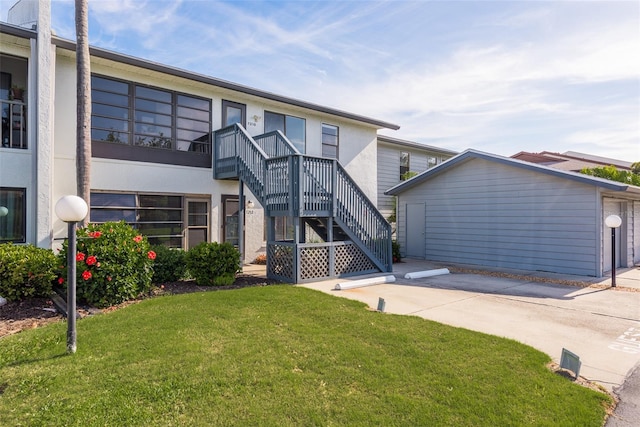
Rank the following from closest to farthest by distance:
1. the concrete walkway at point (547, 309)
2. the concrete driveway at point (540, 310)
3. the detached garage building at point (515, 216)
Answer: the concrete walkway at point (547, 309), the concrete driveway at point (540, 310), the detached garage building at point (515, 216)

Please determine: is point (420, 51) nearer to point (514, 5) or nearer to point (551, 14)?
point (514, 5)

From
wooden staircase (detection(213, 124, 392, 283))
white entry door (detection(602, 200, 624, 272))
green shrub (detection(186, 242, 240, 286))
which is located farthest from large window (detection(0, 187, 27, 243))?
white entry door (detection(602, 200, 624, 272))

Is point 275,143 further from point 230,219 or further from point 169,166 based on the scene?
point 169,166

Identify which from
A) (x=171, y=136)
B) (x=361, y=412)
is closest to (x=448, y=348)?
(x=361, y=412)

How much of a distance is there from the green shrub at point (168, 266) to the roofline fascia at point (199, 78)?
4484 millimetres

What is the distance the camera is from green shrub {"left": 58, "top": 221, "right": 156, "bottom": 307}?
5859 millimetres

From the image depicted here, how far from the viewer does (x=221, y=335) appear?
14.9 feet

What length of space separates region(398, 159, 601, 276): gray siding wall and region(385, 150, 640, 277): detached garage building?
2 centimetres

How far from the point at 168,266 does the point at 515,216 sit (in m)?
9.44

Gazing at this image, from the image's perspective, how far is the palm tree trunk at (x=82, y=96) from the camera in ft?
23.4

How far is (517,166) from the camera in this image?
1048 cm

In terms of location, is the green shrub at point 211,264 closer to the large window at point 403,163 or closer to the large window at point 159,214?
the large window at point 159,214

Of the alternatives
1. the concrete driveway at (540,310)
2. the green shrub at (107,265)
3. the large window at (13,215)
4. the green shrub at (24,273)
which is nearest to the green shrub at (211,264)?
the green shrub at (107,265)

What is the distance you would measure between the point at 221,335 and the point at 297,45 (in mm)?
8776
